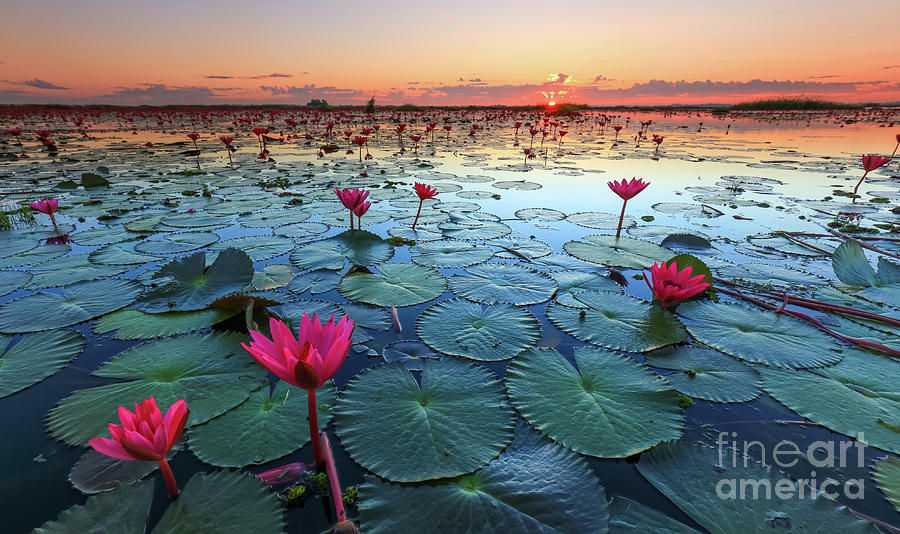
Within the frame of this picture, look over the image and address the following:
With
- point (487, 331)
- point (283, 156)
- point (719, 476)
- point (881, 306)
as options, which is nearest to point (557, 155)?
point (283, 156)

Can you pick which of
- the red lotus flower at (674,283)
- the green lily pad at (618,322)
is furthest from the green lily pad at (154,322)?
the red lotus flower at (674,283)

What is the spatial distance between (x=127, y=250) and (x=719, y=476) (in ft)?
13.8

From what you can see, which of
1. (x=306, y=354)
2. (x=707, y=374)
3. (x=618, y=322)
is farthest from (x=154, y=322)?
(x=707, y=374)

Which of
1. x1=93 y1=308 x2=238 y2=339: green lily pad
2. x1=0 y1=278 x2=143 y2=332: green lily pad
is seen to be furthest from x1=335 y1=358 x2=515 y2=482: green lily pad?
x1=0 y1=278 x2=143 y2=332: green lily pad

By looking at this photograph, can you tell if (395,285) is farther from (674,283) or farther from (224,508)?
(674,283)

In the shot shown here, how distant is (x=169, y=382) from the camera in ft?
5.20

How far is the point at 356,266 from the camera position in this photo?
2.84 meters

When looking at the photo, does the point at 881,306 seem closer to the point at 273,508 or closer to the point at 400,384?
the point at 400,384

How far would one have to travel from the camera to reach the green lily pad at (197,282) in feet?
7.26

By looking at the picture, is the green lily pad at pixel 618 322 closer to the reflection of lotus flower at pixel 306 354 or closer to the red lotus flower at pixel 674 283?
the red lotus flower at pixel 674 283

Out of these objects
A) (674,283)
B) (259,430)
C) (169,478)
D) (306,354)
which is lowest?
(259,430)

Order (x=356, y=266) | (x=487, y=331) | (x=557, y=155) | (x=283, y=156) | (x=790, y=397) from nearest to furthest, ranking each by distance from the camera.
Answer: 1. (x=790, y=397)
2. (x=487, y=331)
3. (x=356, y=266)
4. (x=283, y=156)
5. (x=557, y=155)

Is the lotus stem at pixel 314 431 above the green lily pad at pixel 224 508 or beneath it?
above

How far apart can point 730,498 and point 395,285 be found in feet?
6.49
